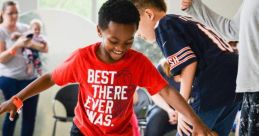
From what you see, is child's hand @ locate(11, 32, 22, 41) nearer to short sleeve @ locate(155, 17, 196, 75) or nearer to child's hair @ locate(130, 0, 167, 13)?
child's hair @ locate(130, 0, 167, 13)

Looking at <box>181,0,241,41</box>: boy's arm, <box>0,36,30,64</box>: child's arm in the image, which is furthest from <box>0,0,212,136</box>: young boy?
<box>0,36,30,64</box>: child's arm

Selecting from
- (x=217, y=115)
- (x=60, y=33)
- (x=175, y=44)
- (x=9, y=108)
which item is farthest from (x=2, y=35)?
(x=217, y=115)

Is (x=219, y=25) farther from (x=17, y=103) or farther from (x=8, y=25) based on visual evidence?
(x=8, y=25)

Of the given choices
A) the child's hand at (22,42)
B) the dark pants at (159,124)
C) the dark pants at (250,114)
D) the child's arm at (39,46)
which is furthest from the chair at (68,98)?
the dark pants at (250,114)

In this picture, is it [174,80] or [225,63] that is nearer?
[225,63]

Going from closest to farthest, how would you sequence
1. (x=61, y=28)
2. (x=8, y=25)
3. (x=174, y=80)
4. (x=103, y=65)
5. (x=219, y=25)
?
(x=103, y=65) → (x=219, y=25) → (x=174, y=80) → (x=8, y=25) → (x=61, y=28)

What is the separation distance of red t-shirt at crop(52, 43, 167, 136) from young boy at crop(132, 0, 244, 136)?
114 mm

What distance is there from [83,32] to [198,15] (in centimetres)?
227

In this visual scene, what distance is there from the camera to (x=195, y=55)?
5.21ft

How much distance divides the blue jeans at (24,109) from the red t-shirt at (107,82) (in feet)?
6.74

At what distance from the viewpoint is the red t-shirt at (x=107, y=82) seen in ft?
5.19

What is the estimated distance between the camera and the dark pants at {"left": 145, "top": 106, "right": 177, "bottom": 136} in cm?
317

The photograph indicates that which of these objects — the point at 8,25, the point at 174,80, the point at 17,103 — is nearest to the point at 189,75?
the point at 17,103

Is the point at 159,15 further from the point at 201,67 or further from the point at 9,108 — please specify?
the point at 9,108
